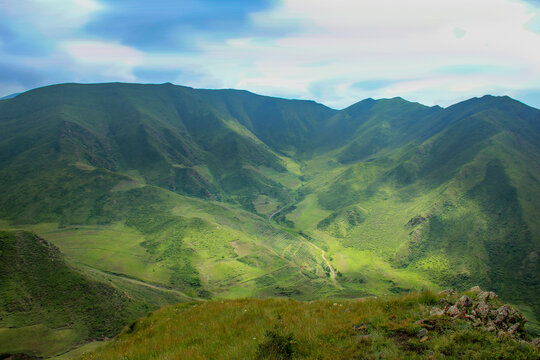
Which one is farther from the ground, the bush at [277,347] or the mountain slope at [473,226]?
the bush at [277,347]

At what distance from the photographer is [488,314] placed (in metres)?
10.5

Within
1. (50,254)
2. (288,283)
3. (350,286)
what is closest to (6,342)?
(50,254)

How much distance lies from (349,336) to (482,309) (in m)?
5.53

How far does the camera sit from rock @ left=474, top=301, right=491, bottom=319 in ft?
34.3

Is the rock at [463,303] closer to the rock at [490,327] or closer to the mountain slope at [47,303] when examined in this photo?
the rock at [490,327]

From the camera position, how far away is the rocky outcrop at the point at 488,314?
9.73 meters

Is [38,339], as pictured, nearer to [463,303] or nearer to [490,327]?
[463,303]

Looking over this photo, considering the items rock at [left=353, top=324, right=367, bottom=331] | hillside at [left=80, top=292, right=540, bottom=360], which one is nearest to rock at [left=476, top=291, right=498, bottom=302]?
hillside at [left=80, top=292, right=540, bottom=360]

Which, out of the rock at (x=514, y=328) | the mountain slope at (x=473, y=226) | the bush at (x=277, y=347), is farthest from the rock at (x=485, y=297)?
the mountain slope at (x=473, y=226)

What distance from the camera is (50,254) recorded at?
87.3m

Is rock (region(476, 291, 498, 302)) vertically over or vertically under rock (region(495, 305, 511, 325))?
under

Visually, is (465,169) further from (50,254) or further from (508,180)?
(50,254)

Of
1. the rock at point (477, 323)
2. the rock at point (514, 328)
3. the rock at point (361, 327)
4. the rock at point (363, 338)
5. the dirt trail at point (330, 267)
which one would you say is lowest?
the dirt trail at point (330, 267)

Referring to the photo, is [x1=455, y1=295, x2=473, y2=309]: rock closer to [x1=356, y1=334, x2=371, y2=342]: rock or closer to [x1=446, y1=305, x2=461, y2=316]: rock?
[x1=446, y1=305, x2=461, y2=316]: rock
